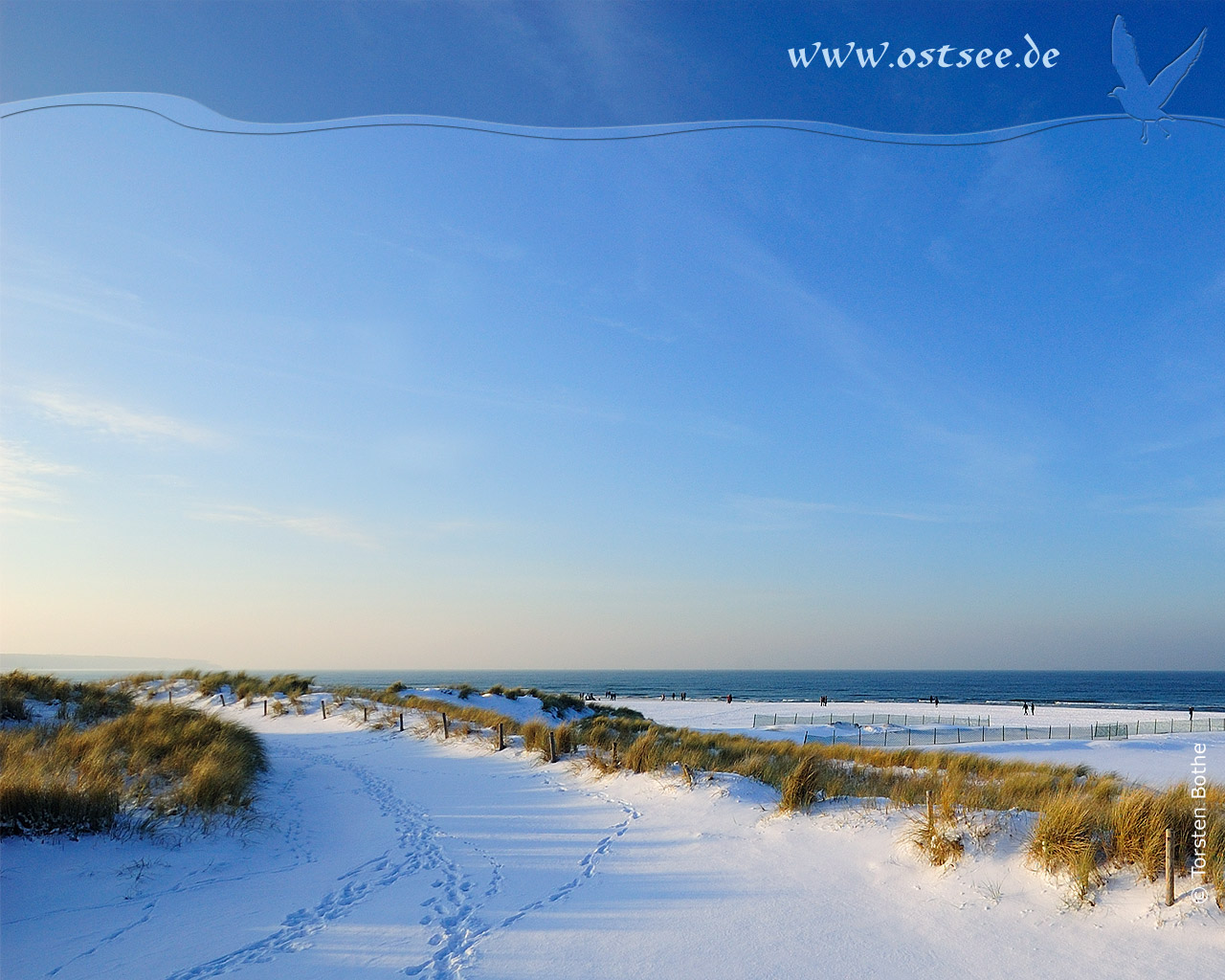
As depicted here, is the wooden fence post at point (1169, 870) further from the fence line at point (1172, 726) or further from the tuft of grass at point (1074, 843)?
the fence line at point (1172, 726)

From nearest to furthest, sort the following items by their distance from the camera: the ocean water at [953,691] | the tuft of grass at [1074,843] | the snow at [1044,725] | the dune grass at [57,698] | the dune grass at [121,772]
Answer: the tuft of grass at [1074,843] → the dune grass at [121,772] → the dune grass at [57,698] → the snow at [1044,725] → the ocean water at [953,691]

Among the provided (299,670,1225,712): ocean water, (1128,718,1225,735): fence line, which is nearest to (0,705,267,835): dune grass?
(299,670,1225,712): ocean water

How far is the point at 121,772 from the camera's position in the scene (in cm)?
1043

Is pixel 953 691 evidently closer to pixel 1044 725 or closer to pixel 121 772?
pixel 1044 725

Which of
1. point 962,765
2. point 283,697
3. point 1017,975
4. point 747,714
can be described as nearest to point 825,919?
point 1017,975

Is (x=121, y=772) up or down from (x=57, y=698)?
up

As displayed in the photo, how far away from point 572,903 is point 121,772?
299 inches

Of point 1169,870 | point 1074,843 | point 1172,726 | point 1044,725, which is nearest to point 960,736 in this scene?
point 1044,725

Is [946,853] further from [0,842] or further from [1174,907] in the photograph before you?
[0,842]

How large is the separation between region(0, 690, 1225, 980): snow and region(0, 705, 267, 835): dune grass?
1.36ft

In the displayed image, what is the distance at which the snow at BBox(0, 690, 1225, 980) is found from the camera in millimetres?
5699

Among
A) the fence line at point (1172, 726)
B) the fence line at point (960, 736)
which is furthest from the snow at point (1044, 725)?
the fence line at point (960, 736)

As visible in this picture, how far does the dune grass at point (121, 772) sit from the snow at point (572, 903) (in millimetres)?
413

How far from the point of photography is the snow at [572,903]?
18.7ft
